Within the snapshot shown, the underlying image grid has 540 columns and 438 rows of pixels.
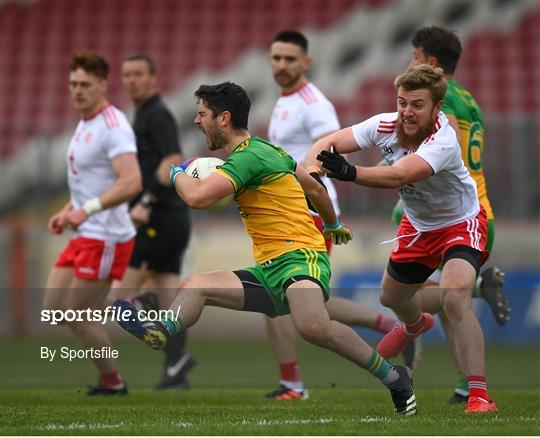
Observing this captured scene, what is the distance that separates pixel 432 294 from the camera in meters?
8.32

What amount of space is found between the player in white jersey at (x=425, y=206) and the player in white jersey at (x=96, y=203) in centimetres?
204

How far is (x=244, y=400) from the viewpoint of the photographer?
874 centimetres

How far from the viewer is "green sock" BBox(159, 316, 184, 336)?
6.81 meters

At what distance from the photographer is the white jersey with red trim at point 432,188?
748 cm

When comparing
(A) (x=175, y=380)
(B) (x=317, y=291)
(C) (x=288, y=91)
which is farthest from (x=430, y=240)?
(A) (x=175, y=380)

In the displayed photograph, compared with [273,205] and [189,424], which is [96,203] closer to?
[273,205]

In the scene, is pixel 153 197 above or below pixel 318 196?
below

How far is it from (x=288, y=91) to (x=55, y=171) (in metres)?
6.48

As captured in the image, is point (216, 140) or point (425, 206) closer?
point (216, 140)

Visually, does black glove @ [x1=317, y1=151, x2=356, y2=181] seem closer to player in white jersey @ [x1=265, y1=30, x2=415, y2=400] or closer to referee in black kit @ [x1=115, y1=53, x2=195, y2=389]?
player in white jersey @ [x1=265, y1=30, x2=415, y2=400]

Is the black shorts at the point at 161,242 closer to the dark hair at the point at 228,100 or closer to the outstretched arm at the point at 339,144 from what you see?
the outstretched arm at the point at 339,144

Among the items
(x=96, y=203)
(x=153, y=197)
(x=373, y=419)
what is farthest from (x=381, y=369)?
(x=153, y=197)

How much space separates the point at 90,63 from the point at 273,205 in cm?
284

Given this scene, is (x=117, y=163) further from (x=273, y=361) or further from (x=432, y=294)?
(x=273, y=361)
